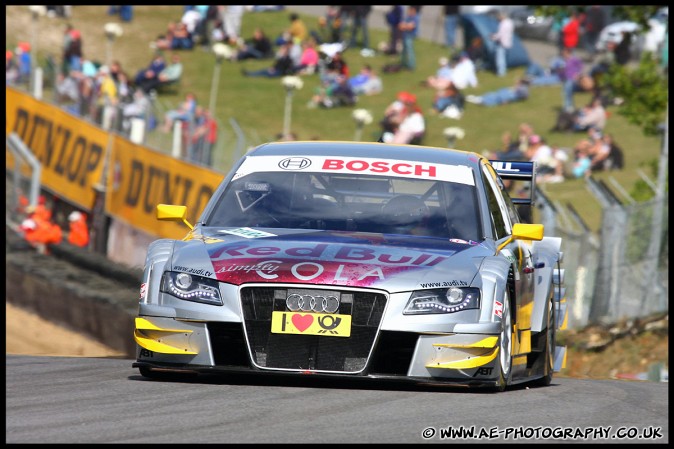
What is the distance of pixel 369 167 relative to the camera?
8.36m

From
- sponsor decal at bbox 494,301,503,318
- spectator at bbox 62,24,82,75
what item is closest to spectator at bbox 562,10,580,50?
spectator at bbox 62,24,82,75

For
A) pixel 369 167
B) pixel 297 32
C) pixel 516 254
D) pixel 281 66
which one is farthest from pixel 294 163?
pixel 281 66

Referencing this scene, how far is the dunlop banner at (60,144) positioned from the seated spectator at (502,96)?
33.2 feet

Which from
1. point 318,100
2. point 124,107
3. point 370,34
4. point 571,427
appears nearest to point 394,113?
point 124,107

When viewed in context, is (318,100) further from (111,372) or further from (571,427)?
(571,427)

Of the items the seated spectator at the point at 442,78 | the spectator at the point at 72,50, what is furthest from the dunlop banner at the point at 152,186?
the seated spectator at the point at 442,78

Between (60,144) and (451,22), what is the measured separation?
1459 centimetres

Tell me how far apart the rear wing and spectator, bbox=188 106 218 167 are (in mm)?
9380

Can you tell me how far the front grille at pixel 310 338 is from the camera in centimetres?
698

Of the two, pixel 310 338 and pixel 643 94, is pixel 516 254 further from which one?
pixel 643 94

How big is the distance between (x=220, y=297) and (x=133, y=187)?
15.0m

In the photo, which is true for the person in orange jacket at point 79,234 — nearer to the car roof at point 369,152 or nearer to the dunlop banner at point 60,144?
the dunlop banner at point 60,144

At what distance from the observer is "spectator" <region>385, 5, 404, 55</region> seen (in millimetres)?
34312

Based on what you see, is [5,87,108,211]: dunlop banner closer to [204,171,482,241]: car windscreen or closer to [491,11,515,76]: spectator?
[491,11,515,76]: spectator
